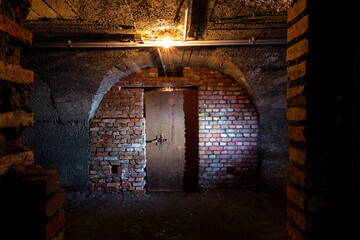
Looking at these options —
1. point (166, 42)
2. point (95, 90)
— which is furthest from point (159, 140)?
point (166, 42)

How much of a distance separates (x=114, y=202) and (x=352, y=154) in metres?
3.79

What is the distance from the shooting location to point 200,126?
4.15 m

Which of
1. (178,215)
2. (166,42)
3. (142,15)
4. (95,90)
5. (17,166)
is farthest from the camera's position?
(95,90)

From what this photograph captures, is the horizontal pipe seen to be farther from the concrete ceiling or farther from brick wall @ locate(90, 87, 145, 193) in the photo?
brick wall @ locate(90, 87, 145, 193)

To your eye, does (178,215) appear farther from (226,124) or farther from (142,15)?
(142,15)

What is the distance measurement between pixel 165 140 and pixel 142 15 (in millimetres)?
2570

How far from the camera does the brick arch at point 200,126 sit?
414 centimetres

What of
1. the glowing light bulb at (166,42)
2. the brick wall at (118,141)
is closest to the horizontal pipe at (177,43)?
the glowing light bulb at (166,42)

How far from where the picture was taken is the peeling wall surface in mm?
3309

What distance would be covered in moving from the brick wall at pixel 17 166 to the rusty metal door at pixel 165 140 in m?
3.07

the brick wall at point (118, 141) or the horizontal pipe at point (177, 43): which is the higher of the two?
the horizontal pipe at point (177, 43)

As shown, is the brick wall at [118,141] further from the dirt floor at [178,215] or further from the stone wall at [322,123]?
the stone wall at [322,123]

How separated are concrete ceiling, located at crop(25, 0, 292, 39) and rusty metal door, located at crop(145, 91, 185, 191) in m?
1.64

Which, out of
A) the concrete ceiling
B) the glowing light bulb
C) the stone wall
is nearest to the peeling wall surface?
the glowing light bulb
